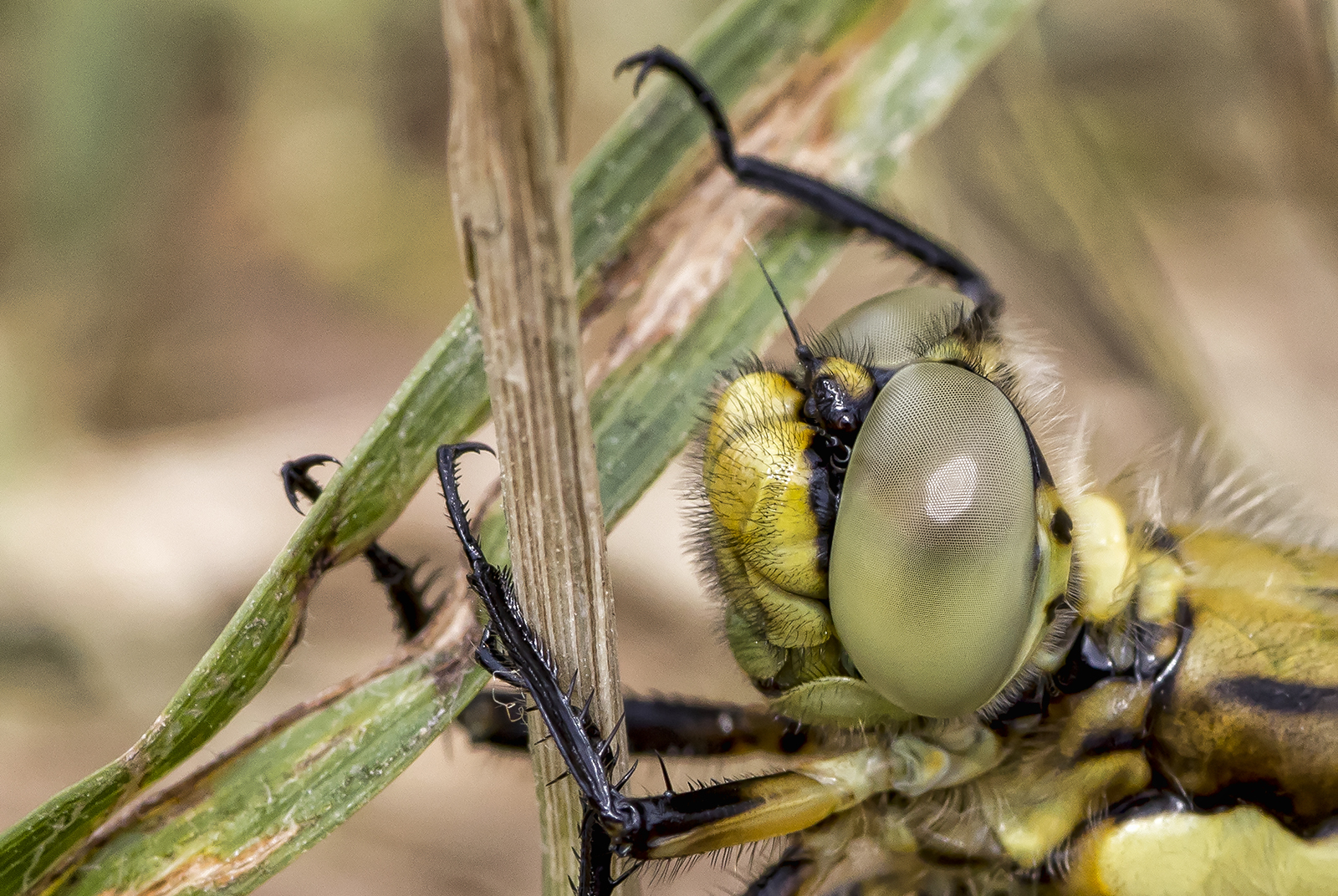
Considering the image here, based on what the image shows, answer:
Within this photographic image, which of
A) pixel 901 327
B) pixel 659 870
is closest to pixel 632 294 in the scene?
pixel 901 327

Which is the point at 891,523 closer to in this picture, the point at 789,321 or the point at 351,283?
the point at 789,321

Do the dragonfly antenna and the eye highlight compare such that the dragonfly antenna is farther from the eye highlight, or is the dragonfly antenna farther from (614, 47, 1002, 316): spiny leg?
the eye highlight

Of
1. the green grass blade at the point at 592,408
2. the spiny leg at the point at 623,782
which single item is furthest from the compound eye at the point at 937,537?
the green grass blade at the point at 592,408

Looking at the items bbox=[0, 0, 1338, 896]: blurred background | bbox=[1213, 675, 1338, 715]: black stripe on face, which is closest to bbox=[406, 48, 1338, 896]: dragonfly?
bbox=[1213, 675, 1338, 715]: black stripe on face

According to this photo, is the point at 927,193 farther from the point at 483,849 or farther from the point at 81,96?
the point at 81,96

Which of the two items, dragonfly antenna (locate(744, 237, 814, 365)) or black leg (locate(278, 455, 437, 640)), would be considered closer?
dragonfly antenna (locate(744, 237, 814, 365))

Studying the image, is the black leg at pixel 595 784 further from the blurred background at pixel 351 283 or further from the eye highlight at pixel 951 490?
the blurred background at pixel 351 283

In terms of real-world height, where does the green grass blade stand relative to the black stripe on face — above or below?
above
